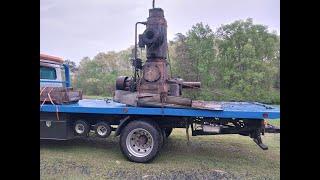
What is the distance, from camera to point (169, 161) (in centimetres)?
663

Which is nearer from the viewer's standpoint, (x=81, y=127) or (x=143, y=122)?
(x=143, y=122)

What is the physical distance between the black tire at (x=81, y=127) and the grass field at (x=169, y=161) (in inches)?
16.6

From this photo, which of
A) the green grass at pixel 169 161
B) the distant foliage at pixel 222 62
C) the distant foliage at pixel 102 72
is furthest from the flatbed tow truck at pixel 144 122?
the distant foliage at pixel 222 62

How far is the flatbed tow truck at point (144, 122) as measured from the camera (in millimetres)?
6328

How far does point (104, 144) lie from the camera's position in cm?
795

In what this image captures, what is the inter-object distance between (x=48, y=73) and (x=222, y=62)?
10.6 metres

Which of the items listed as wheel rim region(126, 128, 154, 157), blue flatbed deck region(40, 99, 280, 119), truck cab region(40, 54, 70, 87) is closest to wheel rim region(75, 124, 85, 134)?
blue flatbed deck region(40, 99, 280, 119)

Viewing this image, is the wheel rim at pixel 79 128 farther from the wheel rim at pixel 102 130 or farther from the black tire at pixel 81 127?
the wheel rim at pixel 102 130

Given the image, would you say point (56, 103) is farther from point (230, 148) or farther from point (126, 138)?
point (230, 148)

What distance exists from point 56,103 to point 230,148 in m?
4.06

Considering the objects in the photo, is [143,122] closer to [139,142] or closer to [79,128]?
[139,142]

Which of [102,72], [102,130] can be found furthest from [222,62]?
[102,130]

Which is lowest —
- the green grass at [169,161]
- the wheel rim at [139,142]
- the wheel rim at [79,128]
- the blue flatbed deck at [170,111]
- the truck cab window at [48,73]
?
the green grass at [169,161]
